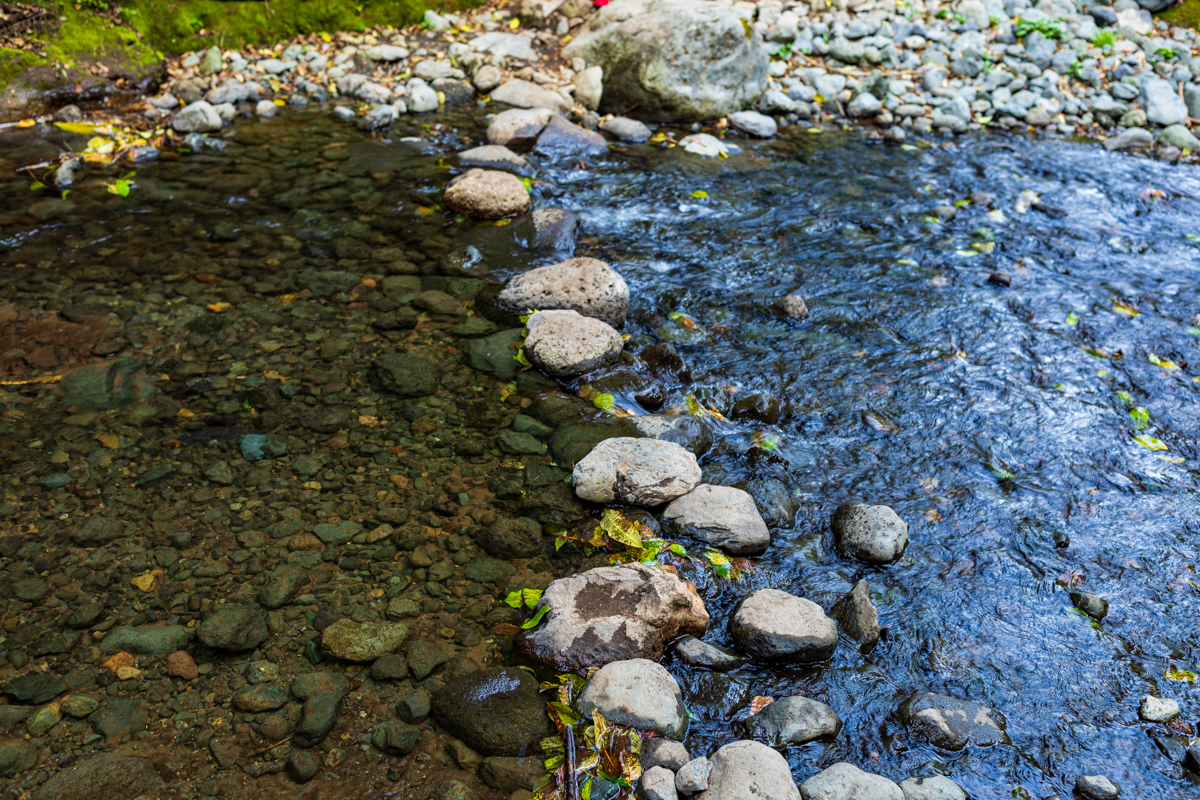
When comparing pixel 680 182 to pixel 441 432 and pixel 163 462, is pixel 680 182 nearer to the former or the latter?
pixel 441 432

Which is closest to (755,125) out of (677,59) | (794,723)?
(677,59)

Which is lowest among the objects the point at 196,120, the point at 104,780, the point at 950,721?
the point at 196,120

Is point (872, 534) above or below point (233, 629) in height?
above

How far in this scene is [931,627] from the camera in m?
3.23

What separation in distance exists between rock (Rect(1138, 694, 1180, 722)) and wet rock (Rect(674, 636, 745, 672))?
1.56m

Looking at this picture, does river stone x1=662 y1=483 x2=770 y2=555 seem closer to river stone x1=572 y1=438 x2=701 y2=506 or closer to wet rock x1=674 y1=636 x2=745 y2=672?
river stone x1=572 y1=438 x2=701 y2=506

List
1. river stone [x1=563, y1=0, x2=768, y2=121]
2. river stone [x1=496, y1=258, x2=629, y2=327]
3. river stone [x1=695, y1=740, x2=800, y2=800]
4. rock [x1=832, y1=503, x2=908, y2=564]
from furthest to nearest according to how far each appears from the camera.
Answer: river stone [x1=563, y1=0, x2=768, y2=121]
river stone [x1=496, y1=258, x2=629, y2=327]
rock [x1=832, y1=503, x2=908, y2=564]
river stone [x1=695, y1=740, x2=800, y2=800]

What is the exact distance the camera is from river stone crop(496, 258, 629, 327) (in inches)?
208

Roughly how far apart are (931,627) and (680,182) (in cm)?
559

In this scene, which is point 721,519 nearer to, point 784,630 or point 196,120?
point 784,630

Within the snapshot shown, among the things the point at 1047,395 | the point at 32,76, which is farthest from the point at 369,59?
the point at 1047,395

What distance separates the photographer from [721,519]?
3643 mm

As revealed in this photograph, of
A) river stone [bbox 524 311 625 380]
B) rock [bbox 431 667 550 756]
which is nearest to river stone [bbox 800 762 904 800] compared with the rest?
rock [bbox 431 667 550 756]

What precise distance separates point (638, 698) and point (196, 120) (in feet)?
26.9
